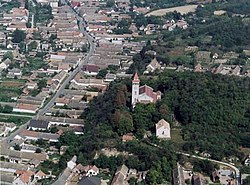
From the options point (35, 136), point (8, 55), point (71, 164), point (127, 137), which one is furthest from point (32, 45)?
point (71, 164)

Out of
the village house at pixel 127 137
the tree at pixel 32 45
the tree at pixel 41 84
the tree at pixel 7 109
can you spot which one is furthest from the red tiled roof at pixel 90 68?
the village house at pixel 127 137

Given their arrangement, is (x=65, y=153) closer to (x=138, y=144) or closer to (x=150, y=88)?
(x=138, y=144)

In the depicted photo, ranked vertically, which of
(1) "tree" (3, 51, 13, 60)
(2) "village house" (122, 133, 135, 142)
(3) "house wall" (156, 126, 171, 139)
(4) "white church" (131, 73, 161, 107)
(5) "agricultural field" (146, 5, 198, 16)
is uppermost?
(4) "white church" (131, 73, 161, 107)

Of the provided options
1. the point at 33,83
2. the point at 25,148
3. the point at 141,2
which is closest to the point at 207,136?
the point at 25,148

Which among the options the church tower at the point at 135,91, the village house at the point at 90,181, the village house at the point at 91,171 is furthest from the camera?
the church tower at the point at 135,91

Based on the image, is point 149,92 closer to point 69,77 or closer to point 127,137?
point 127,137

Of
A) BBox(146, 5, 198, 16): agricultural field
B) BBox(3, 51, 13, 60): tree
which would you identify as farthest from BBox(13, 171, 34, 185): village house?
BBox(146, 5, 198, 16): agricultural field

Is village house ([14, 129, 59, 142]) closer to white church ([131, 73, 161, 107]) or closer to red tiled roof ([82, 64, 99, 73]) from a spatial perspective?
white church ([131, 73, 161, 107])

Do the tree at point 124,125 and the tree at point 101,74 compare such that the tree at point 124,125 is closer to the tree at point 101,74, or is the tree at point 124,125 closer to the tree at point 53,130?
the tree at point 53,130
